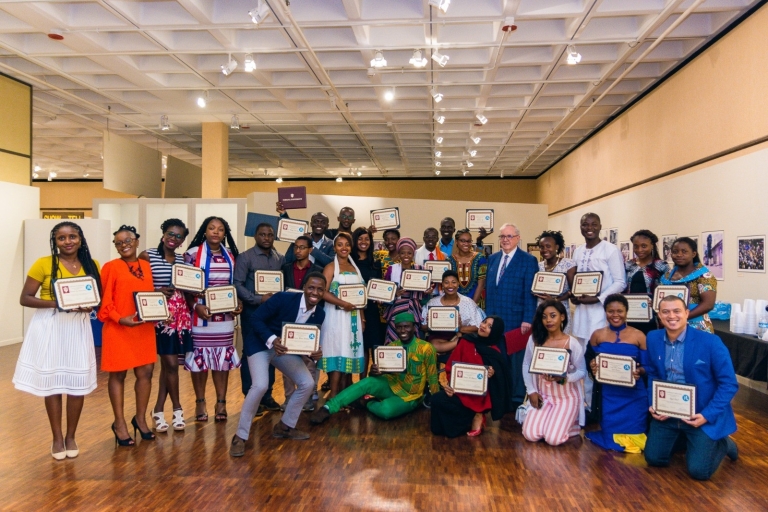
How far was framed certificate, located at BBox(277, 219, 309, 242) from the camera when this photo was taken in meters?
6.03

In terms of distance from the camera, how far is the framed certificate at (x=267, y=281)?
5254 millimetres

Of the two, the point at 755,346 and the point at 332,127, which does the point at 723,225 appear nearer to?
the point at 755,346

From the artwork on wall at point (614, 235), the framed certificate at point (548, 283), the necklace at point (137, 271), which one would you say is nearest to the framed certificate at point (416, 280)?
the framed certificate at point (548, 283)

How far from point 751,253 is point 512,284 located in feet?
9.63

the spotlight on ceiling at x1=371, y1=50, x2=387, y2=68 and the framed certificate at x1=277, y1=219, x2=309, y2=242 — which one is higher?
the spotlight on ceiling at x1=371, y1=50, x2=387, y2=68

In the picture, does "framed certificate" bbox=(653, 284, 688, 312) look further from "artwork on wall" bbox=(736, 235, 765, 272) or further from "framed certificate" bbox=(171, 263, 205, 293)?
"framed certificate" bbox=(171, 263, 205, 293)

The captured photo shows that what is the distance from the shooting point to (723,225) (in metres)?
7.30

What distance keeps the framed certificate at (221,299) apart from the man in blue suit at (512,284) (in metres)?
2.31

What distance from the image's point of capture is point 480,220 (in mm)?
6793

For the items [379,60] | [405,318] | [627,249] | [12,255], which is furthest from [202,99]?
[627,249]

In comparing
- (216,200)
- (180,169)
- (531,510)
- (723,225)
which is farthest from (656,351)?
(180,169)

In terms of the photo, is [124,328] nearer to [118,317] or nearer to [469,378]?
[118,317]

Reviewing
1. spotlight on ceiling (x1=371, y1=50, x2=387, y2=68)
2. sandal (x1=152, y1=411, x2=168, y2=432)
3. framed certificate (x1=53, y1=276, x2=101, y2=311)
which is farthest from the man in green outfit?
spotlight on ceiling (x1=371, y1=50, x2=387, y2=68)

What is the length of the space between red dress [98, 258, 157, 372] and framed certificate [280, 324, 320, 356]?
1065 millimetres
